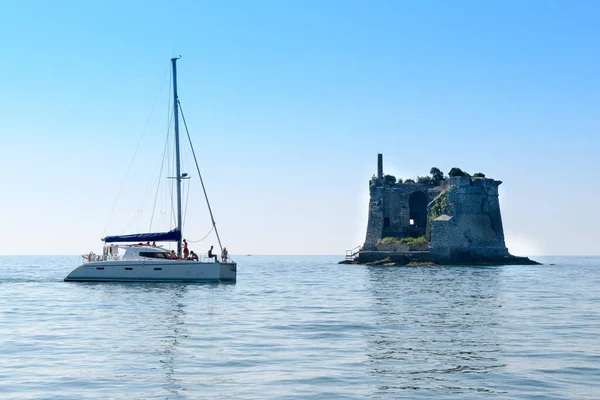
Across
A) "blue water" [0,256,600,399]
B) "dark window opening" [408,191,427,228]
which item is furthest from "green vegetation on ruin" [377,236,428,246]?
"blue water" [0,256,600,399]

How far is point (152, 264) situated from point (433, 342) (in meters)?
25.5

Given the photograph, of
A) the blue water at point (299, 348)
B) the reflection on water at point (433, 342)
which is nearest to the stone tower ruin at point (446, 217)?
the reflection on water at point (433, 342)

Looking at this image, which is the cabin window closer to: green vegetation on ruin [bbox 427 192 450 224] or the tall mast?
the tall mast

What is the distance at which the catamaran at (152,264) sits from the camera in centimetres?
4222

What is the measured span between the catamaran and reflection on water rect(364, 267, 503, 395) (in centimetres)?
1195

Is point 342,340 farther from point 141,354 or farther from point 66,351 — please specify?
point 66,351

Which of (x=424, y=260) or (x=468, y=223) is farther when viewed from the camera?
(x=468, y=223)

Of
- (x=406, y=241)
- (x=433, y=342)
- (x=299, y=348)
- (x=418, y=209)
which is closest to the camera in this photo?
(x=299, y=348)

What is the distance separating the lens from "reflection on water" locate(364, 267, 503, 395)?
1426cm

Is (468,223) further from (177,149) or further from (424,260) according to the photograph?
(177,149)

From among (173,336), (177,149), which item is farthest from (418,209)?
(173,336)

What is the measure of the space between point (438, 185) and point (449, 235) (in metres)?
10.2

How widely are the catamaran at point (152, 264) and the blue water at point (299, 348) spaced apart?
8431 mm

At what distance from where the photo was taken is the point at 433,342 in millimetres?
19188
